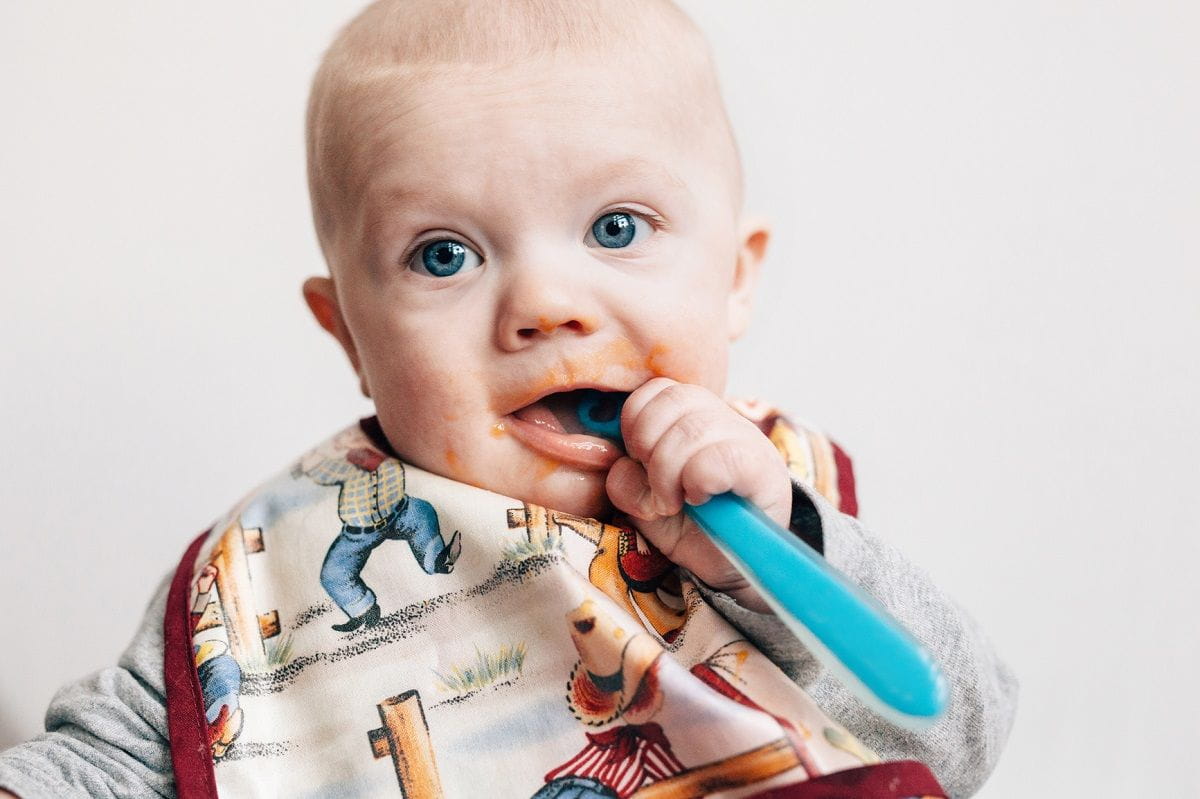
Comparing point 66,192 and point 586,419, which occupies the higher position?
point 66,192

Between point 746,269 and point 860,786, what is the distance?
1.50ft

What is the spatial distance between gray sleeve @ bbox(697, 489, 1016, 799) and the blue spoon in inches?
3.5

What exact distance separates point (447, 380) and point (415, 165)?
0.14 meters

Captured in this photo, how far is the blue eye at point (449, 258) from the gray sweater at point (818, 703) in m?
0.26

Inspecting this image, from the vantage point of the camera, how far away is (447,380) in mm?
860

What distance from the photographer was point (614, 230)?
0.87 metres

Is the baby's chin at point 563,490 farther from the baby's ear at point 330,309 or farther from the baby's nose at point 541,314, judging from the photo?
the baby's ear at point 330,309

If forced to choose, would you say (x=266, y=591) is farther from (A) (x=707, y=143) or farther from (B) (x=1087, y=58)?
(B) (x=1087, y=58)

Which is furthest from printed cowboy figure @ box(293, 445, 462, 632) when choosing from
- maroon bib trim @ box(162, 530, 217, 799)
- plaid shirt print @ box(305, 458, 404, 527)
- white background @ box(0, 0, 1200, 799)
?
white background @ box(0, 0, 1200, 799)

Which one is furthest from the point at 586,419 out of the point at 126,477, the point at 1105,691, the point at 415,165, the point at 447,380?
the point at 1105,691

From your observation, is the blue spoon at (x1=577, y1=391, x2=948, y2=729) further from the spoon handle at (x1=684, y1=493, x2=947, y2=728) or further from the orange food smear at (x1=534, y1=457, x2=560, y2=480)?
the orange food smear at (x1=534, y1=457, x2=560, y2=480)

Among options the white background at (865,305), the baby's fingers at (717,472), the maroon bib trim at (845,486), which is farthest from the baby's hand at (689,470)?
the white background at (865,305)

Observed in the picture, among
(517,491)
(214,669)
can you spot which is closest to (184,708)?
(214,669)

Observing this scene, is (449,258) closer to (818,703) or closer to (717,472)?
(717,472)
